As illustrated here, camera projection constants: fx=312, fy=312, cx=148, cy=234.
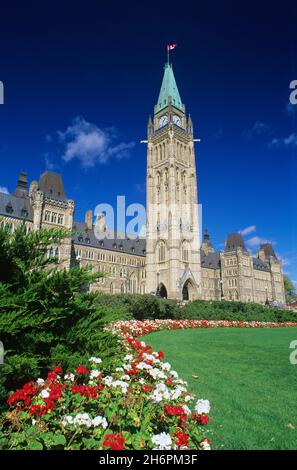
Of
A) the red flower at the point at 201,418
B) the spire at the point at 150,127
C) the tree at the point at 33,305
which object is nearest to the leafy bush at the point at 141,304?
the tree at the point at 33,305

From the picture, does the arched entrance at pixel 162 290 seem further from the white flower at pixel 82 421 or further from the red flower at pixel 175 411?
the white flower at pixel 82 421

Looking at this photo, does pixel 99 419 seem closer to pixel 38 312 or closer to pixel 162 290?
pixel 38 312

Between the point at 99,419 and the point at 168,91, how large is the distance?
234 feet

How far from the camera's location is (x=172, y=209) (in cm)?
5634

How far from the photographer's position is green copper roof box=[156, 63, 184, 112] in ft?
217

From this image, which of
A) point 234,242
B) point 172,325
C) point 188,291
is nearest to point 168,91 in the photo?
point 234,242

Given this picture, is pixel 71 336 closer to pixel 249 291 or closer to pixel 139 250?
pixel 139 250

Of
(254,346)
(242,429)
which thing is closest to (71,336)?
(242,429)

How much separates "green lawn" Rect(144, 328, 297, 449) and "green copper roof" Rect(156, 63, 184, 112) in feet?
206

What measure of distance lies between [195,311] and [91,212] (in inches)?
1723

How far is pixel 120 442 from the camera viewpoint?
2.97 meters

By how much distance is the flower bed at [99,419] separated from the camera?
337 centimetres

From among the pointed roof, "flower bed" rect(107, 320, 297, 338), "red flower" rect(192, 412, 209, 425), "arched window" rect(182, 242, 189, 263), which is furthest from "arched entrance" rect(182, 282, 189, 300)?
"red flower" rect(192, 412, 209, 425)

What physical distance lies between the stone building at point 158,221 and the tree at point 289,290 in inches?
1461
